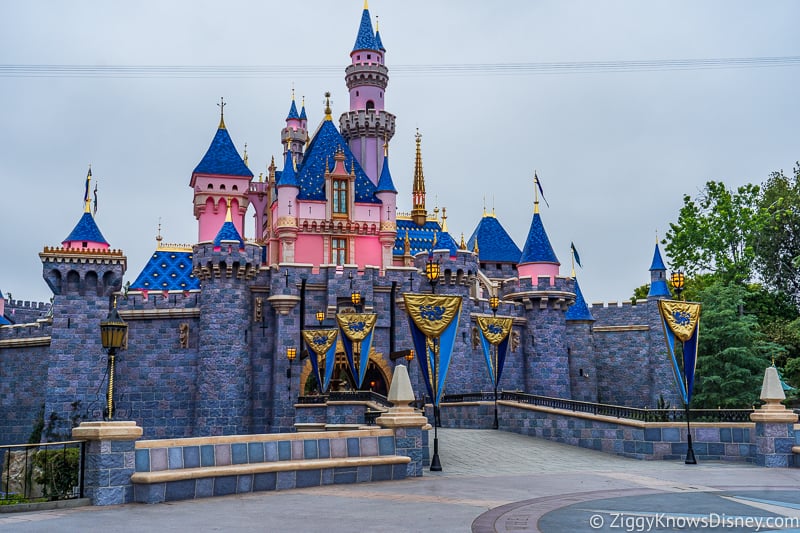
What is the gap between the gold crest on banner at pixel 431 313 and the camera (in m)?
19.2

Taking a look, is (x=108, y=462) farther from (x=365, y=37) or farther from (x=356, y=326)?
(x=365, y=37)

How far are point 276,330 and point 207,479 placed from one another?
2278 centimetres

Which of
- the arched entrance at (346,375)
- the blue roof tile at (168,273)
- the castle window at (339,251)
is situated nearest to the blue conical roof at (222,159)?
the blue roof tile at (168,273)

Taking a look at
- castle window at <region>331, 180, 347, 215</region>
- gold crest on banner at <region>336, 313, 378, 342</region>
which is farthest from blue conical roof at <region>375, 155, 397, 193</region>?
gold crest on banner at <region>336, 313, 378, 342</region>

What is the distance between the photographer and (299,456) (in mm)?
14828

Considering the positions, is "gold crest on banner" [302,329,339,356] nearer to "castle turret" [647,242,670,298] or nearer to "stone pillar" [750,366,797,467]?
"stone pillar" [750,366,797,467]

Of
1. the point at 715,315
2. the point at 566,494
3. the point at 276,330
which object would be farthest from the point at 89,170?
the point at 566,494

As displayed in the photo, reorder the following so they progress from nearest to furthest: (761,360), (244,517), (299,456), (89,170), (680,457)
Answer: (244,517)
(299,456)
(680,457)
(761,360)
(89,170)

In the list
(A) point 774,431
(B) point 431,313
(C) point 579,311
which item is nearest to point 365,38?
(C) point 579,311

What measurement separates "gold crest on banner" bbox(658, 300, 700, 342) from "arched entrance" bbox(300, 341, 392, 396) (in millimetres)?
15035

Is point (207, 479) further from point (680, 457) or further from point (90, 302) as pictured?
point (90, 302)

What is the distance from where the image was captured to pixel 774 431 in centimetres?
1919

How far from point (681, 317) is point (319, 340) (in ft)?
46.0

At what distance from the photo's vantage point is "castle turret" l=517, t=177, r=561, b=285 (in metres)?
40.9
